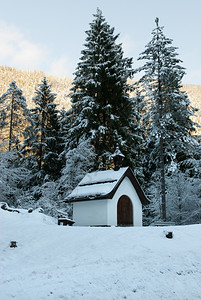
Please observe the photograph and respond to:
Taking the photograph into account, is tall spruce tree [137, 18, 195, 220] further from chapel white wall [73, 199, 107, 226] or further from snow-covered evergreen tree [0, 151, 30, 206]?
snow-covered evergreen tree [0, 151, 30, 206]

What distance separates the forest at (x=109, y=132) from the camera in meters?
23.1

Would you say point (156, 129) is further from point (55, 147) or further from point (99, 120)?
point (55, 147)

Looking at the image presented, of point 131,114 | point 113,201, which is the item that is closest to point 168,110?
point 131,114

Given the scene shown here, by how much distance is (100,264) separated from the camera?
9.59 metres

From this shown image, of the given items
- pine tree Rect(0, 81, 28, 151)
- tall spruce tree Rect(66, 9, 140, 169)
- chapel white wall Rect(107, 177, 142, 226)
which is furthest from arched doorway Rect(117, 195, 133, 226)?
pine tree Rect(0, 81, 28, 151)

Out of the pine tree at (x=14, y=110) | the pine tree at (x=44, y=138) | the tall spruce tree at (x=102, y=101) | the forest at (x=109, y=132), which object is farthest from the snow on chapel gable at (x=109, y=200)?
the pine tree at (x=14, y=110)

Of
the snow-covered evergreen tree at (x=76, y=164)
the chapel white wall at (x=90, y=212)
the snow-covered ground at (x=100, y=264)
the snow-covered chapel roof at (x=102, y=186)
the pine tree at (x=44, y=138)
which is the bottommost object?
the snow-covered ground at (x=100, y=264)

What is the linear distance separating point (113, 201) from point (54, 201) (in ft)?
25.6

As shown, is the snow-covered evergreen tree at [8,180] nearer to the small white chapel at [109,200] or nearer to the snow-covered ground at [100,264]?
the small white chapel at [109,200]

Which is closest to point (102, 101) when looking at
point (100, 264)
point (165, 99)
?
point (165, 99)

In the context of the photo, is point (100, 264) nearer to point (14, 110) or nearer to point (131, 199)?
point (131, 199)

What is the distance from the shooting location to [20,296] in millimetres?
7285

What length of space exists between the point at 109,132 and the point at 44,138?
25.0 feet

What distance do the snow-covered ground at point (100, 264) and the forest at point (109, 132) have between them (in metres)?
9.12
